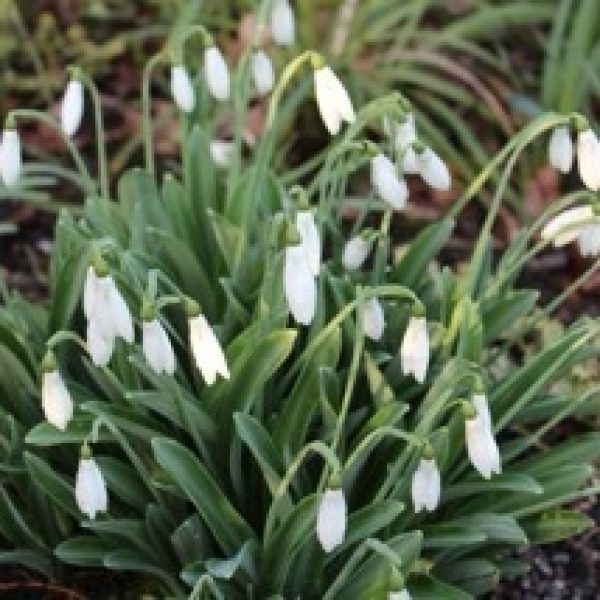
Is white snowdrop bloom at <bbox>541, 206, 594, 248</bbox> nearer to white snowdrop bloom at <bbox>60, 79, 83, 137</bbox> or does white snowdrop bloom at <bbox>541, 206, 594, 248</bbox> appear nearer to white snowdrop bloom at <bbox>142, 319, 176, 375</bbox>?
white snowdrop bloom at <bbox>142, 319, 176, 375</bbox>

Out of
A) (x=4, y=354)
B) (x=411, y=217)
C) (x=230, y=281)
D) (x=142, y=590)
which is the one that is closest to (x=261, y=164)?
(x=230, y=281)

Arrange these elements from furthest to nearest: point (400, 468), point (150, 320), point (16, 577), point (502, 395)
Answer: point (16, 577), point (502, 395), point (400, 468), point (150, 320)

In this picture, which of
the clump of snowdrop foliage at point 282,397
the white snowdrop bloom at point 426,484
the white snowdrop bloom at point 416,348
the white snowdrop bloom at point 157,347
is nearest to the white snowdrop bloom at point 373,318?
the clump of snowdrop foliage at point 282,397

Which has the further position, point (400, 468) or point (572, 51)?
point (572, 51)

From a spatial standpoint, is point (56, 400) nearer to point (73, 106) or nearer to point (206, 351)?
point (206, 351)

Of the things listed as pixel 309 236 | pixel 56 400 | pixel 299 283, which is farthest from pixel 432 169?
pixel 56 400

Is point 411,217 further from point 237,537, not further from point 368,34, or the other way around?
point 237,537

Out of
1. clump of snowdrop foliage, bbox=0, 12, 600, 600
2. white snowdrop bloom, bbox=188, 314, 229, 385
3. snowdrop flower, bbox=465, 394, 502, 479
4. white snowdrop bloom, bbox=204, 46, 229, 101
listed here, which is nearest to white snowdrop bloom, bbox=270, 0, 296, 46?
clump of snowdrop foliage, bbox=0, 12, 600, 600
